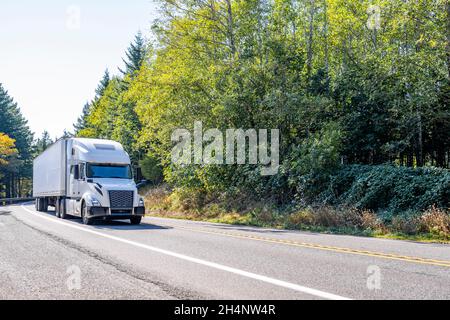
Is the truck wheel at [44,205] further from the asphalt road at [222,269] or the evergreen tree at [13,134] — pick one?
the evergreen tree at [13,134]

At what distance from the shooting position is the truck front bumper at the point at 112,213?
17.4 metres

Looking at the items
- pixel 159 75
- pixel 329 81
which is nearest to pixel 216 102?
pixel 159 75

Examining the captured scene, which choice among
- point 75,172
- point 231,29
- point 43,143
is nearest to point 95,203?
point 75,172

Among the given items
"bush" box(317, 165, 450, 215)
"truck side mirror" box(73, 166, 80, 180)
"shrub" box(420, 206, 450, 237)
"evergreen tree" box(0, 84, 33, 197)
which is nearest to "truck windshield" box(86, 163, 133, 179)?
"truck side mirror" box(73, 166, 80, 180)

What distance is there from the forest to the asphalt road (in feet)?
18.7

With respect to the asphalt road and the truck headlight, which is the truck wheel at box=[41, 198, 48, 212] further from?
the asphalt road

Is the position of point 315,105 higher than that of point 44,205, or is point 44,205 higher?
point 315,105

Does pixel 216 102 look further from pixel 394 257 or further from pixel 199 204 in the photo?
pixel 394 257

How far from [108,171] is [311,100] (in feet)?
32.8

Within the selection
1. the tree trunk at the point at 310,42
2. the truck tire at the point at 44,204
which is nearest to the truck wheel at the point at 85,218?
the truck tire at the point at 44,204

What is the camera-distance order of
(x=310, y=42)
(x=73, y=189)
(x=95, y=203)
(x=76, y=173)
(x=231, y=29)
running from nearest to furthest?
1. (x=95, y=203)
2. (x=76, y=173)
3. (x=73, y=189)
4. (x=231, y=29)
5. (x=310, y=42)

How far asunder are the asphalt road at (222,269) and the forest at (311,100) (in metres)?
5.70

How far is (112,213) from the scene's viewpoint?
1766 centimetres

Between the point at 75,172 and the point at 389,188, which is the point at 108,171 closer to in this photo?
the point at 75,172
